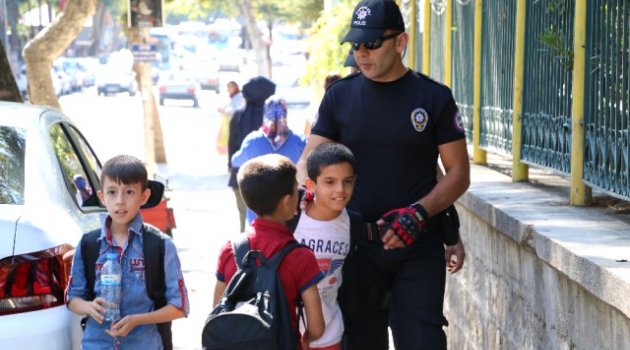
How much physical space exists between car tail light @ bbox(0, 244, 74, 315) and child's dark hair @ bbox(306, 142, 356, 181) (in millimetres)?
1002

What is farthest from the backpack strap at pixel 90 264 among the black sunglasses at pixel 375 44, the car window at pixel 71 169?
the black sunglasses at pixel 375 44

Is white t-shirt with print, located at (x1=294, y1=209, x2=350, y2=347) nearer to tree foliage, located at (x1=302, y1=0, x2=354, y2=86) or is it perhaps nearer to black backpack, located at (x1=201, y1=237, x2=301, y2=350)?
black backpack, located at (x1=201, y1=237, x2=301, y2=350)

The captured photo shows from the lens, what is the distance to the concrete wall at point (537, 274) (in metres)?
4.32

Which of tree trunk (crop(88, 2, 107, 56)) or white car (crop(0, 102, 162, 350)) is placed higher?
white car (crop(0, 102, 162, 350))

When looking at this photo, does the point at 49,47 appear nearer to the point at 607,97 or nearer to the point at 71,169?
the point at 71,169

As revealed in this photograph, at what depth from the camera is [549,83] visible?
6492 mm

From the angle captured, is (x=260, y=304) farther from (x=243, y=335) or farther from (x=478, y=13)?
(x=478, y=13)

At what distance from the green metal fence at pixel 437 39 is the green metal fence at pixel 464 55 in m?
0.50

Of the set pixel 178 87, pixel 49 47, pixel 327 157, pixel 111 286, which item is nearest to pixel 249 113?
pixel 49 47

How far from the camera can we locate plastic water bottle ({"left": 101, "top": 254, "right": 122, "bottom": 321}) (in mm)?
4668

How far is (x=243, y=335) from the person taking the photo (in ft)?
13.5

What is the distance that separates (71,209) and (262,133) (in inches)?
179

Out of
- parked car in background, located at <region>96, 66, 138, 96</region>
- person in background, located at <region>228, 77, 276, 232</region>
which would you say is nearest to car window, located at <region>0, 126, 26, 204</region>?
person in background, located at <region>228, 77, 276, 232</region>

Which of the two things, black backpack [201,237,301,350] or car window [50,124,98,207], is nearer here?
black backpack [201,237,301,350]
